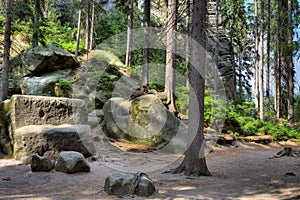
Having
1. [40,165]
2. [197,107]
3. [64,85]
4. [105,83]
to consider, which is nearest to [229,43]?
[105,83]

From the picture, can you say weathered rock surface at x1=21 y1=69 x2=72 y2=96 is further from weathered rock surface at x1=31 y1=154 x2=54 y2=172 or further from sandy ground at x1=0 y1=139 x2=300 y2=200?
weathered rock surface at x1=31 y1=154 x2=54 y2=172

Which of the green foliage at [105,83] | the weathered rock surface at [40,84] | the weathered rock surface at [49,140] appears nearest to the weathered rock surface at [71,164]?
the weathered rock surface at [49,140]

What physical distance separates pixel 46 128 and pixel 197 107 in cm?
568

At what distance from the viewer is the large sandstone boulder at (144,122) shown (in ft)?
43.4

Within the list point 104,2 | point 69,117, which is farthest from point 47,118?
point 104,2

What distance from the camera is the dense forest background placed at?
16.6m

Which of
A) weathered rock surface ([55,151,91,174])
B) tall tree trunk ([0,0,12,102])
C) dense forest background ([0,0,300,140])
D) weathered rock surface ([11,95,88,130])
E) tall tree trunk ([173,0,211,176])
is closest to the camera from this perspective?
tall tree trunk ([173,0,211,176])

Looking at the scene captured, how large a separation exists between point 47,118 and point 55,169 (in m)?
2.90

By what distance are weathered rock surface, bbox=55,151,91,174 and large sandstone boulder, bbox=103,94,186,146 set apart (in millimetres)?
5290

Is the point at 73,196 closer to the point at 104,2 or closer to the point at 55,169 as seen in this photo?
the point at 55,169

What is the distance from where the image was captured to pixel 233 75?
28328 millimetres

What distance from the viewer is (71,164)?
26.7 ft

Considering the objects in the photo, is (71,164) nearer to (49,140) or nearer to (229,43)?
(49,140)

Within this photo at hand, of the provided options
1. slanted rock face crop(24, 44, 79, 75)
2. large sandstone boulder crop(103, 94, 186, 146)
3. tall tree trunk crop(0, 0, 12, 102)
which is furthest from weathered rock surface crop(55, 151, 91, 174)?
slanted rock face crop(24, 44, 79, 75)
